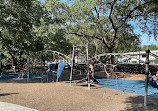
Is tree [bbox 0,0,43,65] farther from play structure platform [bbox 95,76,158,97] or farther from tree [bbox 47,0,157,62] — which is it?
play structure platform [bbox 95,76,158,97]

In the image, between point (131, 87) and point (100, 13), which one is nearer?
point (131, 87)

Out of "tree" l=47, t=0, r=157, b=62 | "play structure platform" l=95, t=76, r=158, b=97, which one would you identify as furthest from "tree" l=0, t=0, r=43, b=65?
"play structure platform" l=95, t=76, r=158, b=97

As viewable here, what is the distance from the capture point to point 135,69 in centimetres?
1961

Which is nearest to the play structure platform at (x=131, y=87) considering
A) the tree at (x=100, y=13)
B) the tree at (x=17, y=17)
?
the tree at (x=100, y=13)

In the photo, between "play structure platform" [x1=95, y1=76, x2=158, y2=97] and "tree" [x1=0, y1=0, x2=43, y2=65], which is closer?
"play structure platform" [x1=95, y1=76, x2=158, y2=97]

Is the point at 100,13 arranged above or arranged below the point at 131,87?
above

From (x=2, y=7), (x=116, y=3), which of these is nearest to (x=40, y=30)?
(x=2, y=7)

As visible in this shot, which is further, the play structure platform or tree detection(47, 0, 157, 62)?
tree detection(47, 0, 157, 62)

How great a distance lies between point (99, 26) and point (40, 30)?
7.90 meters

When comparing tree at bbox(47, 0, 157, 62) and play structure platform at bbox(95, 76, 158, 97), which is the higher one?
tree at bbox(47, 0, 157, 62)

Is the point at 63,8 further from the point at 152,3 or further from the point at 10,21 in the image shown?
the point at 152,3

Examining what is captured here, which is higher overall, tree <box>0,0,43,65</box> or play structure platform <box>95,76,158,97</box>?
tree <box>0,0,43,65</box>

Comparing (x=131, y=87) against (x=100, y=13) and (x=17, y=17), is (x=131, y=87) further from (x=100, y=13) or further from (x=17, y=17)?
(x=17, y=17)

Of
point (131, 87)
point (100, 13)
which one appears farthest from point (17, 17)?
point (131, 87)
